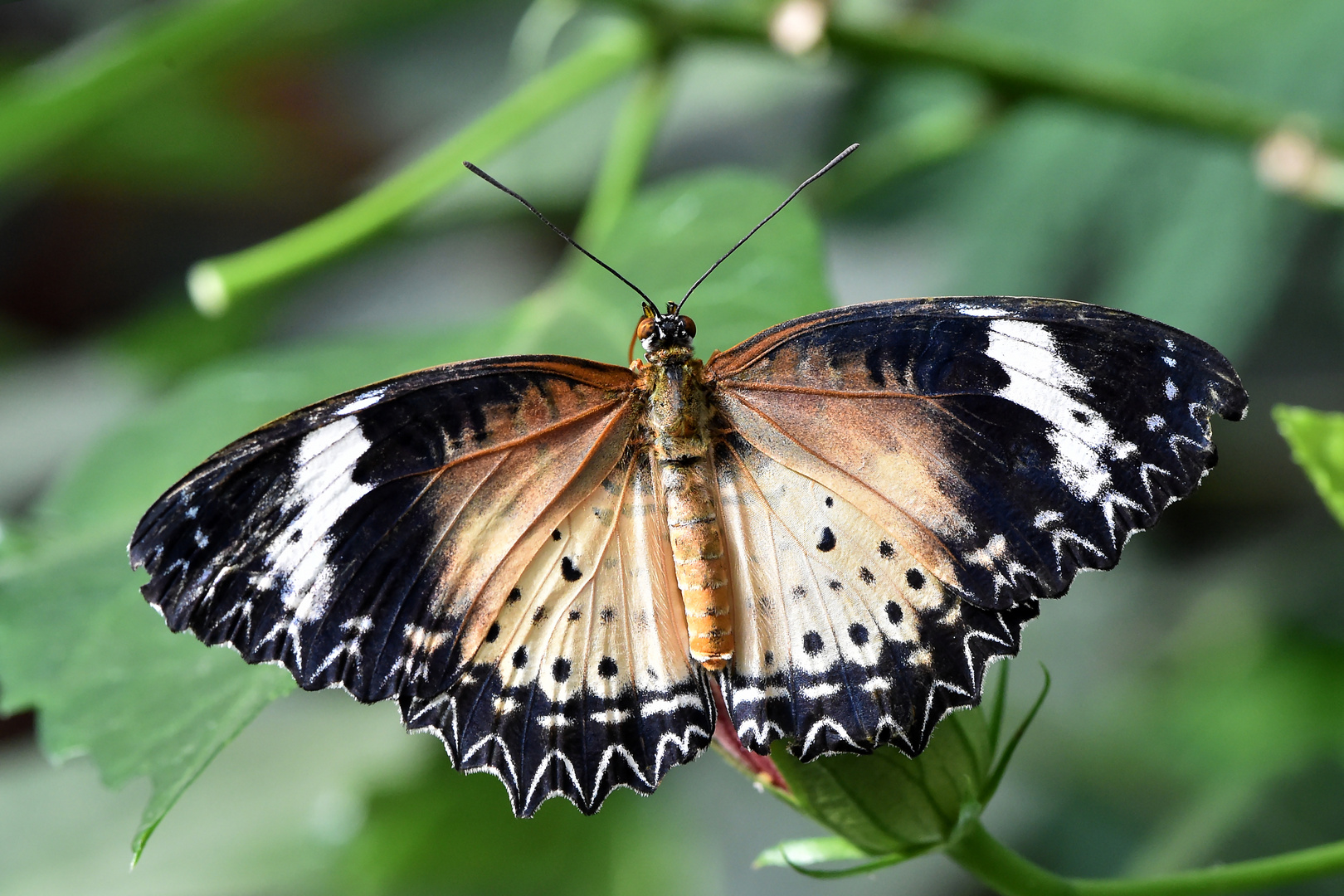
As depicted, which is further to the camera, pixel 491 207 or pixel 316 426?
pixel 491 207

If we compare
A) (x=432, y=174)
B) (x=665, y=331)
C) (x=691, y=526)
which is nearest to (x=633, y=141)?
(x=432, y=174)

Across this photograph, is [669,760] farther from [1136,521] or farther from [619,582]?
[1136,521]

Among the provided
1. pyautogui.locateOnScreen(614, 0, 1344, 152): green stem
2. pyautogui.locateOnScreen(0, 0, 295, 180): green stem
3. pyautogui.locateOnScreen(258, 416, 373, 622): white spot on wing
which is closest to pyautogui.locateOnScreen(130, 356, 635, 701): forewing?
pyautogui.locateOnScreen(258, 416, 373, 622): white spot on wing

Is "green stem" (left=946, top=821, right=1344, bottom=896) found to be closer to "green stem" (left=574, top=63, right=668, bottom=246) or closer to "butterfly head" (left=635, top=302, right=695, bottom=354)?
"butterfly head" (left=635, top=302, right=695, bottom=354)

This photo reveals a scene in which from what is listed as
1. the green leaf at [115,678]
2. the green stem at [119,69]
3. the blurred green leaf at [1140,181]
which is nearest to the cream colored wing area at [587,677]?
the green leaf at [115,678]

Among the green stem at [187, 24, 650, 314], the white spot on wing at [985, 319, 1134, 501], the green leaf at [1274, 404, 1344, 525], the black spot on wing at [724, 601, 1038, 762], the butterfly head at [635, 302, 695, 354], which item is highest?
the green stem at [187, 24, 650, 314]

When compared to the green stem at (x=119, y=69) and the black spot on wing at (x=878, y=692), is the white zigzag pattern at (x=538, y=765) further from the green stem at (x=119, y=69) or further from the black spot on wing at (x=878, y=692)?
the green stem at (x=119, y=69)

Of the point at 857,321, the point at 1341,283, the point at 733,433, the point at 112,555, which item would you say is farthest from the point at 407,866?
the point at 1341,283
